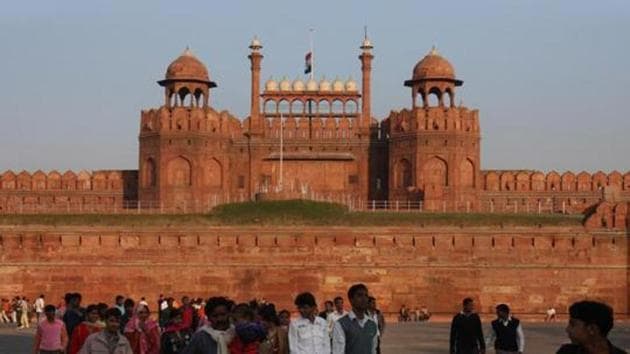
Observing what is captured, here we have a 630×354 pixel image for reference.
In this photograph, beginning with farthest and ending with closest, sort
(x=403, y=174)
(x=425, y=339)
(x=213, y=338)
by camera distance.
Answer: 1. (x=403, y=174)
2. (x=425, y=339)
3. (x=213, y=338)

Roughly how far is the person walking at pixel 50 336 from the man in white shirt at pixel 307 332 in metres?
3.29

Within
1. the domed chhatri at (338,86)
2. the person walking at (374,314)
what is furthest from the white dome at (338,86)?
the person walking at (374,314)

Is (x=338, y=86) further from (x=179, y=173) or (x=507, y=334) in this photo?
(x=507, y=334)

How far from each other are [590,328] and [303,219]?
33286 millimetres

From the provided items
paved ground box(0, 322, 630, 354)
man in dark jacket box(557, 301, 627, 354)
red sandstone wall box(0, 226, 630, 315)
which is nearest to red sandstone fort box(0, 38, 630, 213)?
red sandstone wall box(0, 226, 630, 315)

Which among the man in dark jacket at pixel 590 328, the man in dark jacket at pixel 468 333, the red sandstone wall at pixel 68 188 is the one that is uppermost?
the red sandstone wall at pixel 68 188

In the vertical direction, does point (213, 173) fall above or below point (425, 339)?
above

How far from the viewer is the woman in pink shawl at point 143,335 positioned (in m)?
9.96

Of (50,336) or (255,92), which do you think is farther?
(255,92)

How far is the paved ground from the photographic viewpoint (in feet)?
66.8

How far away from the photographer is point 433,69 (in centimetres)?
4575

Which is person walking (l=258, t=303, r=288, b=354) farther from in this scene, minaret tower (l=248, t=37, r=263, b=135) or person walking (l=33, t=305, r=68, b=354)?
minaret tower (l=248, t=37, r=263, b=135)

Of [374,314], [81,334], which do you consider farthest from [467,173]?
[81,334]

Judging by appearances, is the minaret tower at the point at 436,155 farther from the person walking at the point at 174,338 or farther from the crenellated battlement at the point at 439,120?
the person walking at the point at 174,338
